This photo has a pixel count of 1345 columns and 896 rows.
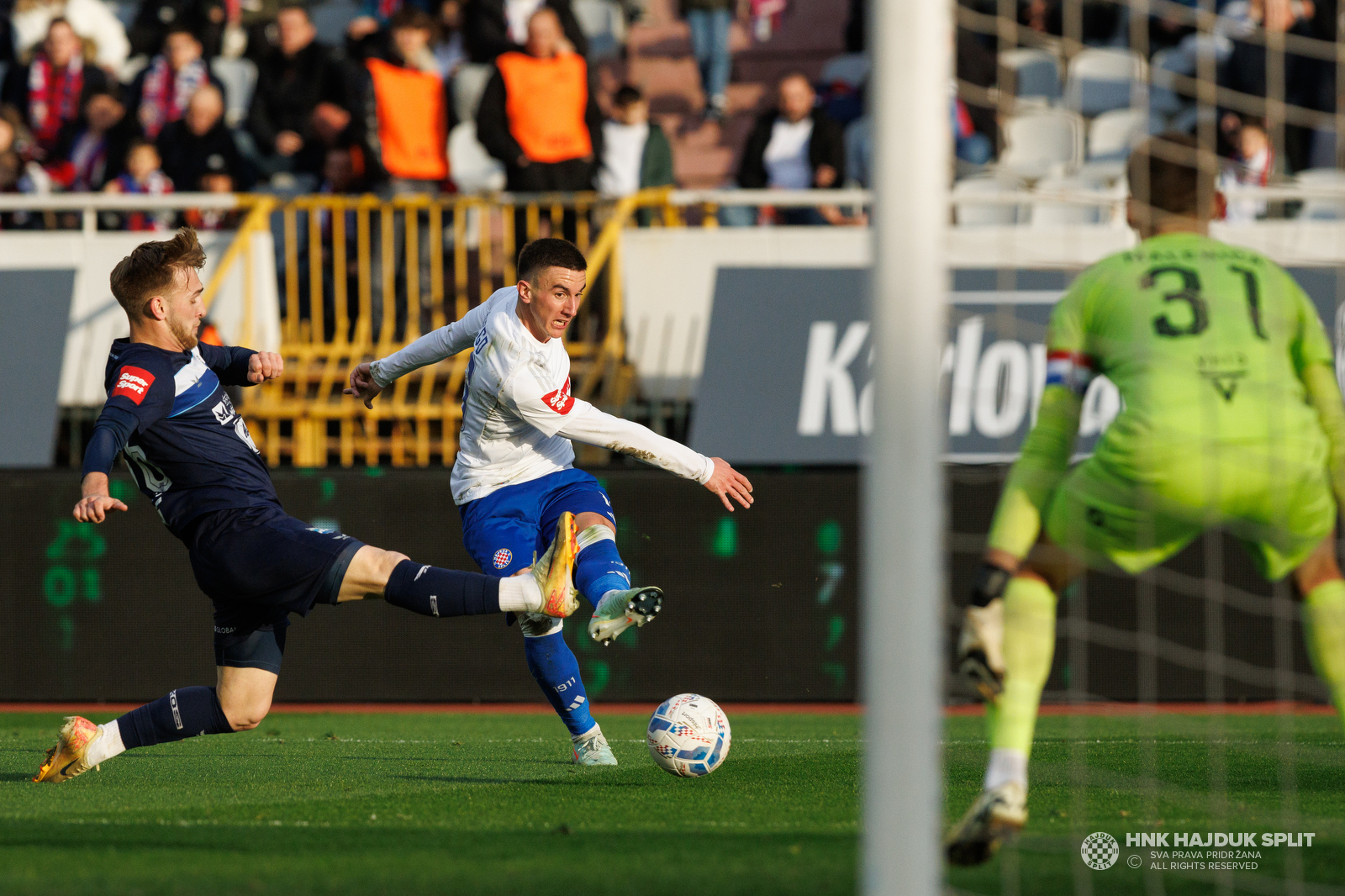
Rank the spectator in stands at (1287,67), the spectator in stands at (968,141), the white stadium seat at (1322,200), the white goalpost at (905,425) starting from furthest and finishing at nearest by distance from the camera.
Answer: the spectator in stands at (1287,67) → the spectator in stands at (968,141) → the white stadium seat at (1322,200) → the white goalpost at (905,425)

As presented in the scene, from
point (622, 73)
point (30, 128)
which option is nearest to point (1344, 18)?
point (622, 73)

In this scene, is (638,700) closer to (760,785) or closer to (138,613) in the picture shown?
(138,613)

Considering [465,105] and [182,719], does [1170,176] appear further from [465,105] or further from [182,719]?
[465,105]

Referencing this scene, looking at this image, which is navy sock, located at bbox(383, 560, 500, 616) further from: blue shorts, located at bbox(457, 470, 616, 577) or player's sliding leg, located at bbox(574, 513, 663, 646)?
blue shorts, located at bbox(457, 470, 616, 577)

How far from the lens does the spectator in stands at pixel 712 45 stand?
13852 mm

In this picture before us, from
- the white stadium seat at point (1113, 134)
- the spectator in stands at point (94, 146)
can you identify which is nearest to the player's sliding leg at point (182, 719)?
the spectator in stands at point (94, 146)

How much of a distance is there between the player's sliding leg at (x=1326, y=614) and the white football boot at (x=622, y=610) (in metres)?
2.15

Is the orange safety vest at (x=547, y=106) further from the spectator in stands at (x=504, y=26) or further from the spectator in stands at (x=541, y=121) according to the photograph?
the spectator in stands at (x=504, y=26)

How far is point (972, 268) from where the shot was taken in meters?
9.91

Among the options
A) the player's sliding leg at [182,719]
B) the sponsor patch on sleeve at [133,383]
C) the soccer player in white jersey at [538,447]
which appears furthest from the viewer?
the soccer player in white jersey at [538,447]

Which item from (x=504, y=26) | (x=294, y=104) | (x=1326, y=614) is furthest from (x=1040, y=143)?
(x=1326, y=614)

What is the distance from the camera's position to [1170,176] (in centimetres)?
439

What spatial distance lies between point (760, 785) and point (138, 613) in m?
5.62

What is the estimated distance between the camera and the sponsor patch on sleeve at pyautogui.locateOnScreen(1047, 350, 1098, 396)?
168 inches
